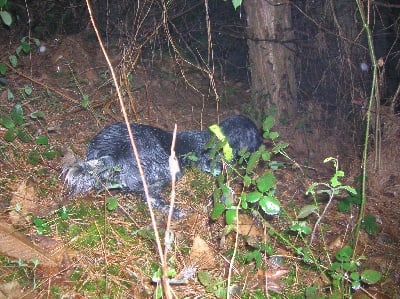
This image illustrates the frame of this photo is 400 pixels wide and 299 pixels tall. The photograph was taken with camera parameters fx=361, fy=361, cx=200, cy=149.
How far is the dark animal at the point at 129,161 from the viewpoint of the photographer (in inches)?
127

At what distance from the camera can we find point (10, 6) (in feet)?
17.7

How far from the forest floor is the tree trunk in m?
1.17

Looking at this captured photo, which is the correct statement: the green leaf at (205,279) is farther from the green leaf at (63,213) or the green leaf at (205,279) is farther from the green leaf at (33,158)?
the green leaf at (33,158)

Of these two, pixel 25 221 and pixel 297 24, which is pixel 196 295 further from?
pixel 297 24

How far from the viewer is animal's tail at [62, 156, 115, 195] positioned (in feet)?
10.5

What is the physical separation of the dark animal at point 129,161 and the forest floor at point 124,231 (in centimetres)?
14

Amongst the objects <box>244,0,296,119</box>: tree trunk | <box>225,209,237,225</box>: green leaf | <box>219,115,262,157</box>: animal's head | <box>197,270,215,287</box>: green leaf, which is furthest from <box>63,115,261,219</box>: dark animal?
<box>244,0,296,119</box>: tree trunk

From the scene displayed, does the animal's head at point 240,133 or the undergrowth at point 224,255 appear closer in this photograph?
the undergrowth at point 224,255

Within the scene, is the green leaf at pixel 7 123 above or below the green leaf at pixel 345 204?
above

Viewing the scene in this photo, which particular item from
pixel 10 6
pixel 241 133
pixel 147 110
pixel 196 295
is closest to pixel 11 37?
pixel 10 6

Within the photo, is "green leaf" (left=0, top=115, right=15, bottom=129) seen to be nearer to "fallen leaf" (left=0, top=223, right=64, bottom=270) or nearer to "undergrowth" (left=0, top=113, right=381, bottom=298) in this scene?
"undergrowth" (left=0, top=113, right=381, bottom=298)

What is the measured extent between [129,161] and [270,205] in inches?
67.2

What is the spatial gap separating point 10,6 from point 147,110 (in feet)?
8.57

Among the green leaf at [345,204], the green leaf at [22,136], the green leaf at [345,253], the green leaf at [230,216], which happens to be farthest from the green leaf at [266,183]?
the green leaf at [22,136]
